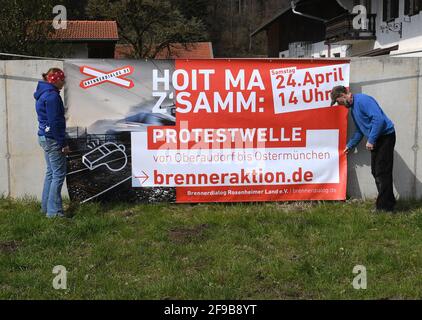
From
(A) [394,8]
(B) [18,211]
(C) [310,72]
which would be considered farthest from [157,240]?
(A) [394,8]

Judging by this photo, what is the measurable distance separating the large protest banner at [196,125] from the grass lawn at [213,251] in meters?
0.33

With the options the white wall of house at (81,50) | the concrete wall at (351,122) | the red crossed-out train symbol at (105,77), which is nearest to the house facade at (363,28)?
the concrete wall at (351,122)

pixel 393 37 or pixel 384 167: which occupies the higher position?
pixel 393 37

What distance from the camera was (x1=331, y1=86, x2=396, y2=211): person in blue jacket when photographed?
6.68 meters

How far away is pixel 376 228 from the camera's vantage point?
6266 millimetres

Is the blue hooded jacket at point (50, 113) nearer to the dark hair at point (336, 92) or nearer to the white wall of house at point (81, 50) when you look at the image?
the dark hair at point (336, 92)

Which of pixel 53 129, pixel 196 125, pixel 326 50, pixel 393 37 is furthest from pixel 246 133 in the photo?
pixel 326 50

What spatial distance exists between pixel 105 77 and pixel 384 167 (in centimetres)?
378

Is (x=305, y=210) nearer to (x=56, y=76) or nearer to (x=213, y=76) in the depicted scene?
(x=213, y=76)

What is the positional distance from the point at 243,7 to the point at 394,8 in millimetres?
74751

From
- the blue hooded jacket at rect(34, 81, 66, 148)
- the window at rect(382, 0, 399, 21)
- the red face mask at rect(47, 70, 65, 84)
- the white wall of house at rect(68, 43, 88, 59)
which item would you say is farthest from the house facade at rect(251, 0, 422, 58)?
the white wall of house at rect(68, 43, 88, 59)

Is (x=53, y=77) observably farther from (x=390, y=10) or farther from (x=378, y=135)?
(x=390, y=10)

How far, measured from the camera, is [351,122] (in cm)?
750

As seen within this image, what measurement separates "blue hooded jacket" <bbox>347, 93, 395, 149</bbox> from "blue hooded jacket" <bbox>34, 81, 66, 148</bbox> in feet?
11.8
